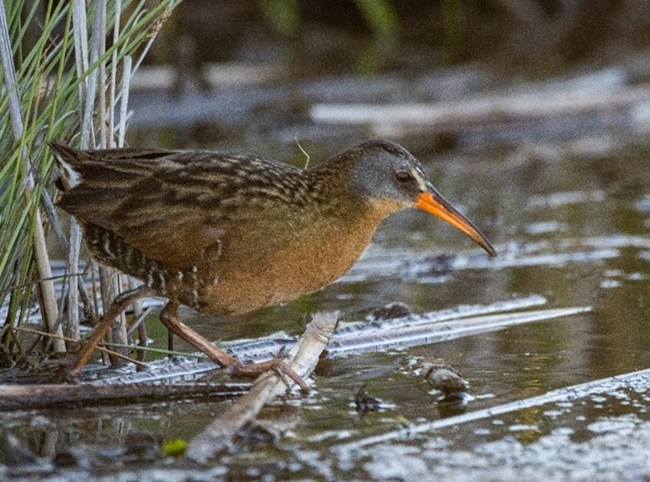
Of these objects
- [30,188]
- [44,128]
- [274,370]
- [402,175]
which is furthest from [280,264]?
[44,128]

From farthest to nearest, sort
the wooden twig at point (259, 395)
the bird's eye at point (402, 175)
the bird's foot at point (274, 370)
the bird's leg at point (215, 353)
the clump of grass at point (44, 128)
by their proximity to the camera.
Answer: the bird's eye at point (402, 175) → the bird's leg at point (215, 353) → the clump of grass at point (44, 128) → the bird's foot at point (274, 370) → the wooden twig at point (259, 395)

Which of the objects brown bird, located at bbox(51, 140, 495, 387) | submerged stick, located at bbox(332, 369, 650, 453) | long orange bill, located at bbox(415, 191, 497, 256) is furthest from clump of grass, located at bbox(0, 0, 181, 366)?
submerged stick, located at bbox(332, 369, 650, 453)

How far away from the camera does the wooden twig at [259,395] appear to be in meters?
3.62

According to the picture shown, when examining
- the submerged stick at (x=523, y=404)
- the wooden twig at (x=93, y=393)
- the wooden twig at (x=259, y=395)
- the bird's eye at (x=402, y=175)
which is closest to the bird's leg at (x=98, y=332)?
the wooden twig at (x=93, y=393)

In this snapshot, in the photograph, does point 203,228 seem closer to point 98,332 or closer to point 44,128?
point 98,332

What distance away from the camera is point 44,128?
4.74 m

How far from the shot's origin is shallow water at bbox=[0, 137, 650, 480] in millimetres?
3623

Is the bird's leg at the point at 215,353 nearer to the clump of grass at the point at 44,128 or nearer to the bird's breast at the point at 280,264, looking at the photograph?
the bird's breast at the point at 280,264

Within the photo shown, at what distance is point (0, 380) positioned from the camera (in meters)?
4.38

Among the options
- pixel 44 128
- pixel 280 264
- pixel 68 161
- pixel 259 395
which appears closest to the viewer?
pixel 259 395

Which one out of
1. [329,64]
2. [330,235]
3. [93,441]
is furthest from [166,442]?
[329,64]

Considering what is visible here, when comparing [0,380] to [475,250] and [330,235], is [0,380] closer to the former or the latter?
[330,235]

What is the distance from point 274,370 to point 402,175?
3.03 ft

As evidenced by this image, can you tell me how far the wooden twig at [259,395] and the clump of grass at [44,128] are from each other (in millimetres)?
800
